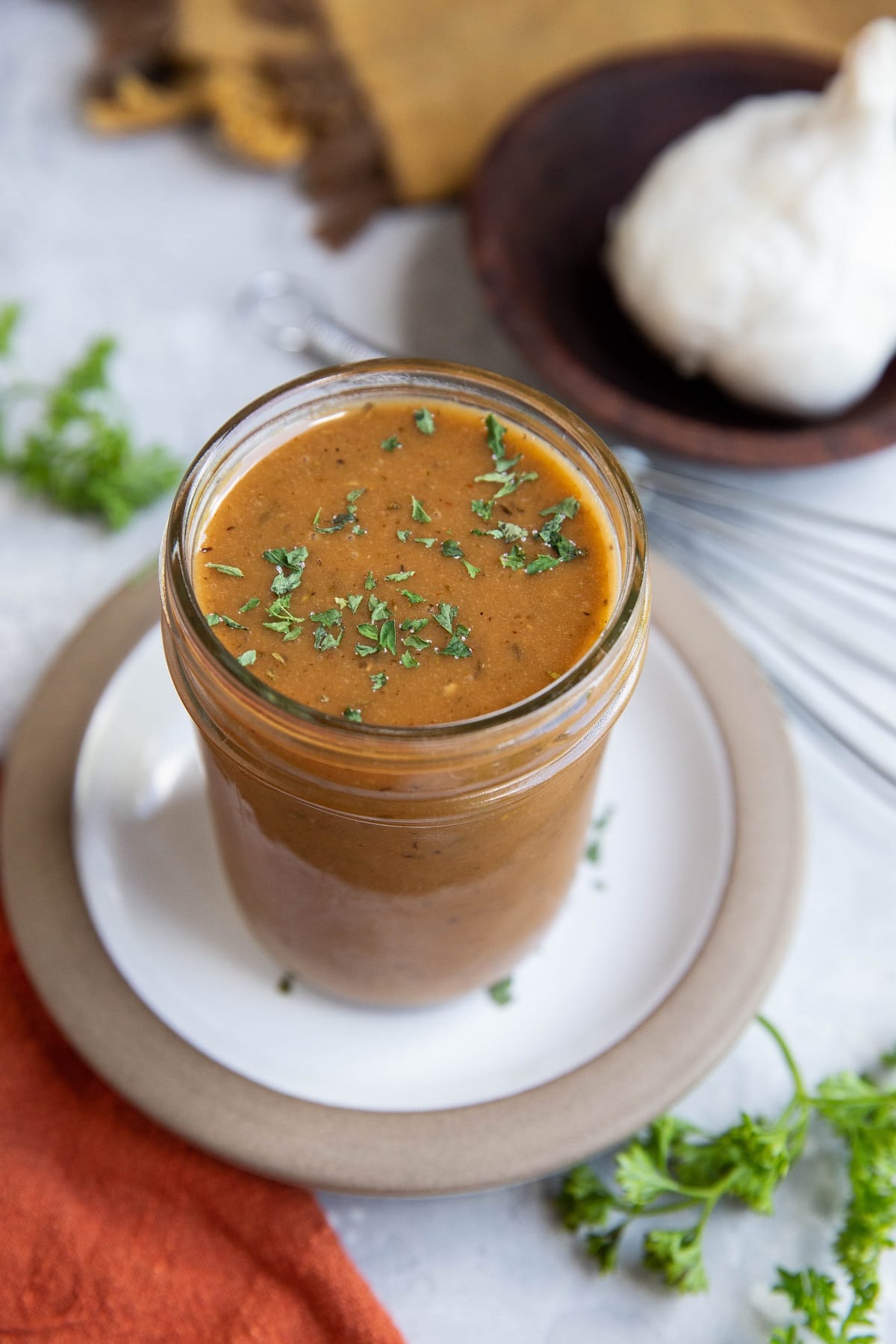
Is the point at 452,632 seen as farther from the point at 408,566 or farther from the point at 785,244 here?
the point at 785,244

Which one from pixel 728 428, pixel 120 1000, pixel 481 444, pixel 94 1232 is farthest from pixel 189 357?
pixel 94 1232

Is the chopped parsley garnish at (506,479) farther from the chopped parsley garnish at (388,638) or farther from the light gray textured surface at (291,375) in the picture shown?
the light gray textured surface at (291,375)

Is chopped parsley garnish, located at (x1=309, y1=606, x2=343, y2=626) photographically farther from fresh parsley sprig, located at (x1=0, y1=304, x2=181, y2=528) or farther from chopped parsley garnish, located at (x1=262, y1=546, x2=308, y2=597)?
fresh parsley sprig, located at (x1=0, y1=304, x2=181, y2=528)

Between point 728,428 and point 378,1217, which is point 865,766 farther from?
point 378,1217

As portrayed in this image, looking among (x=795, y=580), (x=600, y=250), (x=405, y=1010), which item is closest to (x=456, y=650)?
(x=405, y=1010)

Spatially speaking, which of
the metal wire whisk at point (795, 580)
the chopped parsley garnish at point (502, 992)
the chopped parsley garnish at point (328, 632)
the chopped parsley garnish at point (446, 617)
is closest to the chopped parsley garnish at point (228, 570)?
the chopped parsley garnish at point (328, 632)

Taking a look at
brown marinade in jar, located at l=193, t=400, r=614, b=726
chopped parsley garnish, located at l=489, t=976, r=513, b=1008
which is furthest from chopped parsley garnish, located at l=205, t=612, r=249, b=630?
chopped parsley garnish, located at l=489, t=976, r=513, b=1008
